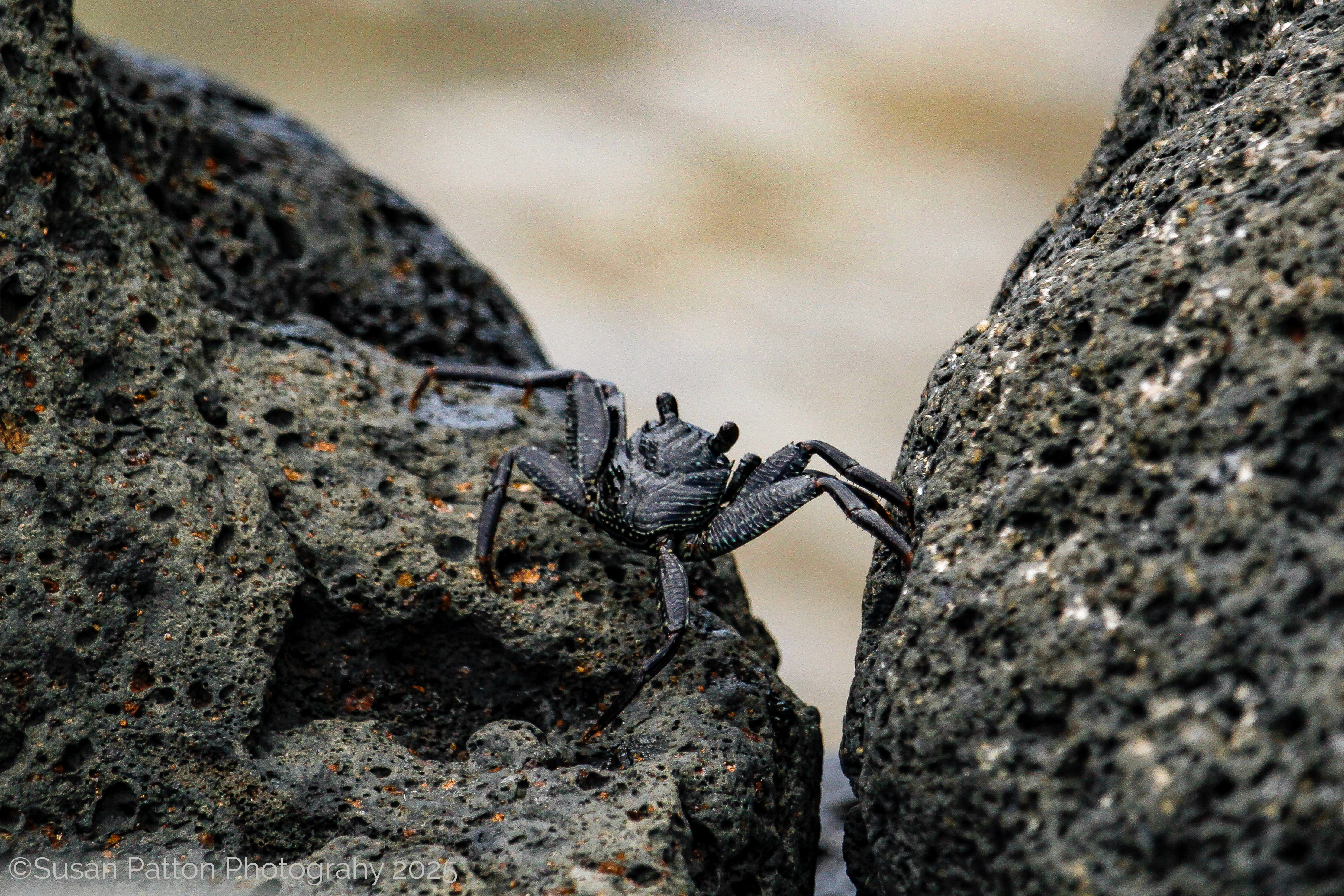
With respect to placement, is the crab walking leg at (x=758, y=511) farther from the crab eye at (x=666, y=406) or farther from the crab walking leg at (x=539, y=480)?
the crab eye at (x=666, y=406)

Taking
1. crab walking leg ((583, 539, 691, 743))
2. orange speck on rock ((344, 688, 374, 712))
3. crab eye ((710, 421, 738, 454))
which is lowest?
orange speck on rock ((344, 688, 374, 712))

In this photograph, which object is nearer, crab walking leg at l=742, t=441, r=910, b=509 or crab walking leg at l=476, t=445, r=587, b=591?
crab walking leg at l=742, t=441, r=910, b=509

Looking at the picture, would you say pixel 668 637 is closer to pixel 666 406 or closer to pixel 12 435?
pixel 666 406

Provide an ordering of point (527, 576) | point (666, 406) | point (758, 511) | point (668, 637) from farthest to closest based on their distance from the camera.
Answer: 1. point (666, 406)
2. point (527, 576)
3. point (758, 511)
4. point (668, 637)

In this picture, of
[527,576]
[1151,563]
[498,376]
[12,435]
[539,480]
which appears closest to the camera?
[1151,563]

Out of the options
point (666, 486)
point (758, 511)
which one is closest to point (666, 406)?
point (666, 486)

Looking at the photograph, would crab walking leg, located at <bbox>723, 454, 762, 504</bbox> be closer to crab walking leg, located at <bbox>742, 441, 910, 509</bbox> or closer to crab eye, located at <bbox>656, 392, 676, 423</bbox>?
crab walking leg, located at <bbox>742, 441, 910, 509</bbox>

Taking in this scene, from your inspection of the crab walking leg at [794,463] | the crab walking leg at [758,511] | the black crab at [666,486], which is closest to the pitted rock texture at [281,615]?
the black crab at [666,486]

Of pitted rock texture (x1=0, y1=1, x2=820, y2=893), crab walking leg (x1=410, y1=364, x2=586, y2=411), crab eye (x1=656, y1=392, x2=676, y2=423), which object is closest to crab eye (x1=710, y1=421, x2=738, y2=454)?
crab eye (x1=656, y1=392, x2=676, y2=423)
